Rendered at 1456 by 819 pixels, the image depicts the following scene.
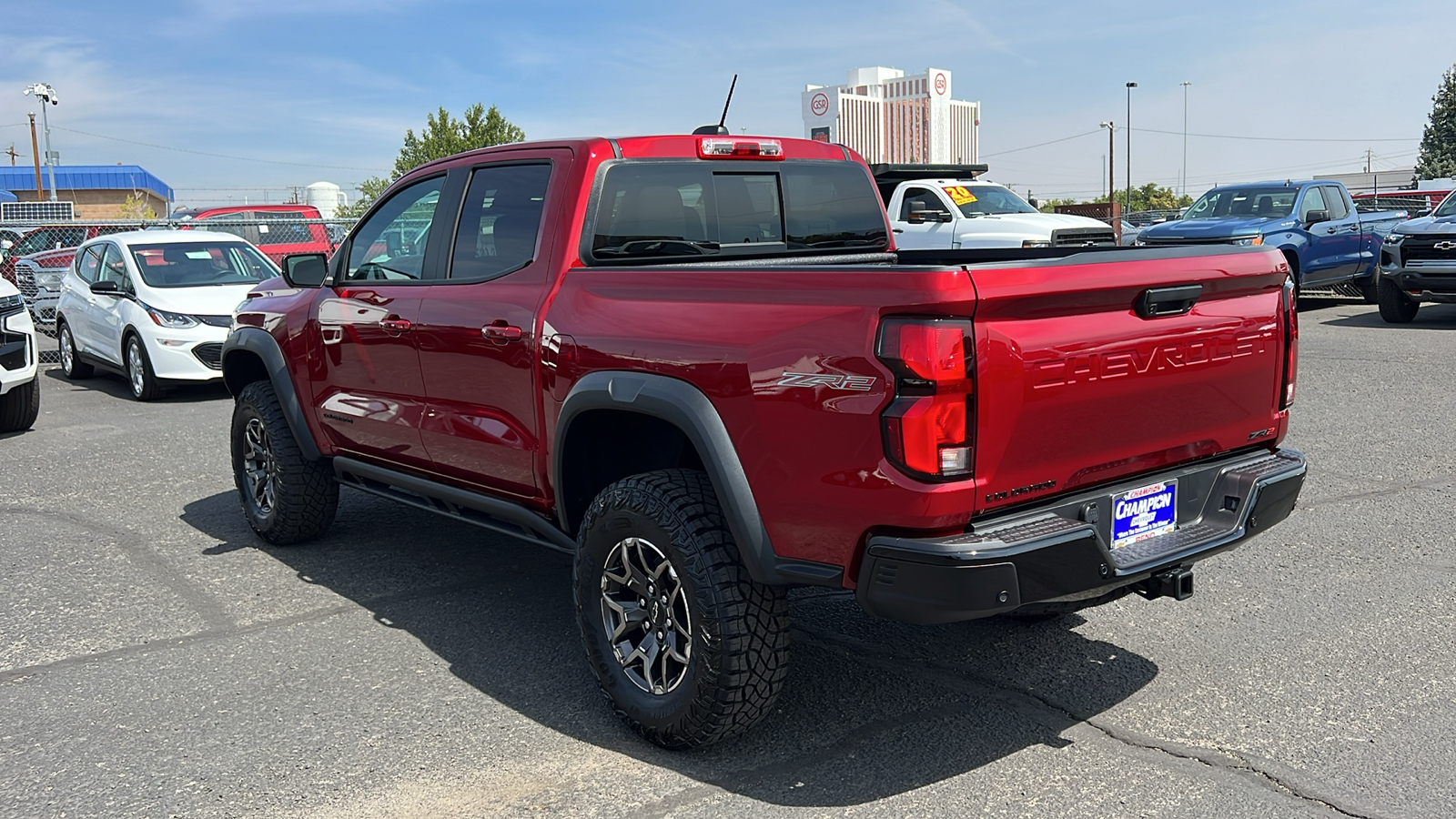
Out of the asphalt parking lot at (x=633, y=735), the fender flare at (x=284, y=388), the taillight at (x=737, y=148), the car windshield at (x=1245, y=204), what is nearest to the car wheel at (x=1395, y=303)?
the car windshield at (x=1245, y=204)

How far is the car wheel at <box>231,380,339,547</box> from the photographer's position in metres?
6.04

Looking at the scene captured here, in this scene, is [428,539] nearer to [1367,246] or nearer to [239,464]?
[239,464]

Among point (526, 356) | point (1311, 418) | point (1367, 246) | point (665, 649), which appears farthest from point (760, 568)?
point (1367, 246)

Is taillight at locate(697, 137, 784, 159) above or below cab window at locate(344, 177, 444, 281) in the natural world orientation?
above

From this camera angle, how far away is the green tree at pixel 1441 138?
73.1 metres

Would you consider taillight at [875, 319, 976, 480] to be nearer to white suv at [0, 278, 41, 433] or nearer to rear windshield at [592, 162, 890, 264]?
rear windshield at [592, 162, 890, 264]

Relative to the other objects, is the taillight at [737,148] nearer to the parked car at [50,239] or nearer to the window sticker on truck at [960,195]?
the window sticker on truck at [960,195]

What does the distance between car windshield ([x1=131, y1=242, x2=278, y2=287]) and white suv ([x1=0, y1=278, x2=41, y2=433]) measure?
91.5 inches

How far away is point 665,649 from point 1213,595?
2583 mm

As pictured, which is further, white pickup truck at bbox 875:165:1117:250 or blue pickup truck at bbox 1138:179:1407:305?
white pickup truck at bbox 875:165:1117:250

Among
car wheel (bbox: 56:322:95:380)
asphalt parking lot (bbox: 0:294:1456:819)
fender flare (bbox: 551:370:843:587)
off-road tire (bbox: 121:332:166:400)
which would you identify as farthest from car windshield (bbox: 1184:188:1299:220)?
fender flare (bbox: 551:370:843:587)

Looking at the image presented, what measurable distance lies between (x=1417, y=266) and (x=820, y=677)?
43.7 ft

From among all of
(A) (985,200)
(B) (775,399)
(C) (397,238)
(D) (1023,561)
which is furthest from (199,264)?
(D) (1023,561)

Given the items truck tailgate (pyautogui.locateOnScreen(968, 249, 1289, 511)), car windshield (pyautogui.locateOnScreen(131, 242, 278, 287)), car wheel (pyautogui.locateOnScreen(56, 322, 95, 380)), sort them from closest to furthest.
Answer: truck tailgate (pyautogui.locateOnScreen(968, 249, 1289, 511)) < car windshield (pyautogui.locateOnScreen(131, 242, 278, 287)) < car wheel (pyautogui.locateOnScreen(56, 322, 95, 380))
